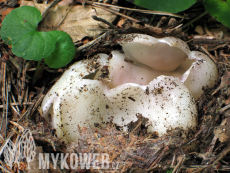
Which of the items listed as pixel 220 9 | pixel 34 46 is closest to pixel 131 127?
pixel 34 46

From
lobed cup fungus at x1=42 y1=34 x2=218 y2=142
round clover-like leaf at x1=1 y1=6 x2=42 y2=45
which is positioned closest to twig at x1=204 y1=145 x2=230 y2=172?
lobed cup fungus at x1=42 y1=34 x2=218 y2=142

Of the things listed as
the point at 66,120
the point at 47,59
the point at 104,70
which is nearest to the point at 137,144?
the point at 66,120

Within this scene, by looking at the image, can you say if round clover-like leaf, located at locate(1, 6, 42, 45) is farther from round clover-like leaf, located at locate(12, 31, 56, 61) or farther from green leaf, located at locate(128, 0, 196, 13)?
green leaf, located at locate(128, 0, 196, 13)

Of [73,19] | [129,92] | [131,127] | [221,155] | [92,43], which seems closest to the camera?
[221,155]

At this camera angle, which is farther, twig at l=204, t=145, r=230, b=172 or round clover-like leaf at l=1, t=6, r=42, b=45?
round clover-like leaf at l=1, t=6, r=42, b=45

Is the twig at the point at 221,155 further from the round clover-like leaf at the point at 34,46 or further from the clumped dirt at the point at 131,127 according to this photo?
the round clover-like leaf at the point at 34,46

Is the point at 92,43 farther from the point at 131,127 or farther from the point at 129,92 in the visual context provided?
the point at 131,127
